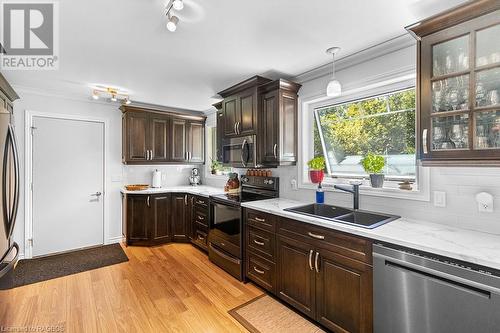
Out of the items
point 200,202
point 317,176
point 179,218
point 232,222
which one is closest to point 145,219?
point 179,218

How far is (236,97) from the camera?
3.37 m

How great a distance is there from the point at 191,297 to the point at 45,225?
2.78 meters

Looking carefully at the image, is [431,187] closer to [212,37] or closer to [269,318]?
[269,318]

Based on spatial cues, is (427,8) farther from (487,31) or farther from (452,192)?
(452,192)

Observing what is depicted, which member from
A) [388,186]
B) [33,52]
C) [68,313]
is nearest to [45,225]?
[68,313]

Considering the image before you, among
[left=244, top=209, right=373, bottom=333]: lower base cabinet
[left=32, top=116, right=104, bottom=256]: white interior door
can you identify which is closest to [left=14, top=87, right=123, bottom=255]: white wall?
[left=32, top=116, right=104, bottom=256]: white interior door

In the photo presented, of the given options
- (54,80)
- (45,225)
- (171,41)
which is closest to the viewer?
(171,41)

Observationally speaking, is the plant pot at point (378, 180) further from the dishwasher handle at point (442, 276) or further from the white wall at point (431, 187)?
the dishwasher handle at point (442, 276)

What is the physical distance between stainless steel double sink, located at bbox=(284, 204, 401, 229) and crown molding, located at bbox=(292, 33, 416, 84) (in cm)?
154

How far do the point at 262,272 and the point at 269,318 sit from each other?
479 millimetres

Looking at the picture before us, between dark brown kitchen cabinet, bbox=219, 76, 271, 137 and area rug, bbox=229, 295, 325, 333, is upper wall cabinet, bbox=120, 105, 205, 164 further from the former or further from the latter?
area rug, bbox=229, 295, 325, 333

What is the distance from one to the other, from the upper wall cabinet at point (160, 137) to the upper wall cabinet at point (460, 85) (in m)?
3.95

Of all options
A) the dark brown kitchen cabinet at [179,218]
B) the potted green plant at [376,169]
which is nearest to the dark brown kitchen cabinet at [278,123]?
the potted green plant at [376,169]

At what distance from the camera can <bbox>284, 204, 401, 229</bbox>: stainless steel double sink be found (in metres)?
2.10
